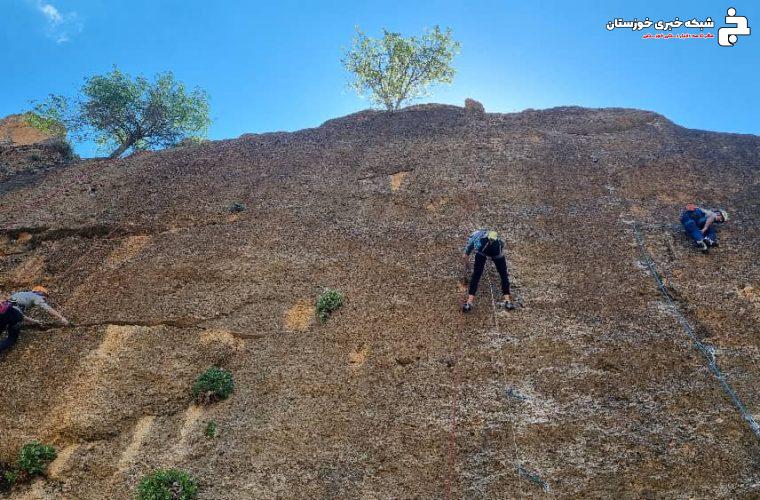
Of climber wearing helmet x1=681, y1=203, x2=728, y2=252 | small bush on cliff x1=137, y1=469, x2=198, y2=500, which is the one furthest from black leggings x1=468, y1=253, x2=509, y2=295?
small bush on cliff x1=137, y1=469, x2=198, y2=500

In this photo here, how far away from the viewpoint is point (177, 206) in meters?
17.2

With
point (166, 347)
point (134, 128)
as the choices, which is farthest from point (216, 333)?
point (134, 128)

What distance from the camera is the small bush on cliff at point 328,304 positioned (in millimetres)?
12531

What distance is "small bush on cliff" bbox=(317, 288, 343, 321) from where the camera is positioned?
1253 centimetres

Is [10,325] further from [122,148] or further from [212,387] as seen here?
[122,148]

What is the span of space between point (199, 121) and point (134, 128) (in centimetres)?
414

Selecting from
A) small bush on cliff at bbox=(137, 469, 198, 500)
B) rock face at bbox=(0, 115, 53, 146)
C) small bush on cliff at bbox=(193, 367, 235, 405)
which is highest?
rock face at bbox=(0, 115, 53, 146)

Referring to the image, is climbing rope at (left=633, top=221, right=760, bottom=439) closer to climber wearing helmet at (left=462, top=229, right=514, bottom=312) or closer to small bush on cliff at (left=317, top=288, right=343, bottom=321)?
climber wearing helmet at (left=462, top=229, right=514, bottom=312)

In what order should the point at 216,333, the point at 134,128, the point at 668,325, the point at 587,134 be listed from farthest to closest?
the point at 134,128, the point at 587,134, the point at 216,333, the point at 668,325

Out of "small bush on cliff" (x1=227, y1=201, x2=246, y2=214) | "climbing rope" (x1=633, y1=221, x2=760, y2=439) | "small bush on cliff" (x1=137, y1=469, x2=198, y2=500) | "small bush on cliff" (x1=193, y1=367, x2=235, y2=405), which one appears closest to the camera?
"small bush on cliff" (x1=137, y1=469, x2=198, y2=500)

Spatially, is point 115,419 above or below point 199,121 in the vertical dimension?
below

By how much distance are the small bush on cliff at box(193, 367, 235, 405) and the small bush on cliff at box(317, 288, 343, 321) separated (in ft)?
8.02

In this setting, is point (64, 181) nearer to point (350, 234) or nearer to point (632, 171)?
point (350, 234)

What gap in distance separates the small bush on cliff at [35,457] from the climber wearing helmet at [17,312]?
305cm
